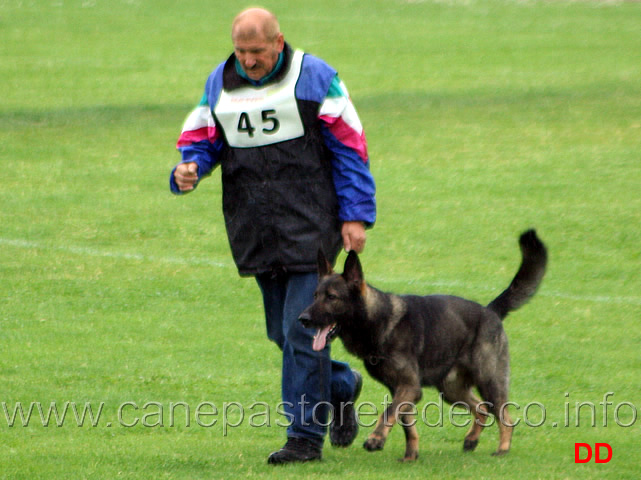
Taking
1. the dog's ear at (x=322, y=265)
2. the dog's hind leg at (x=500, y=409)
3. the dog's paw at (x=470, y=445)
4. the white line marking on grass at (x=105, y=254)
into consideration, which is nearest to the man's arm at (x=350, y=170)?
the dog's ear at (x=322, y=265)

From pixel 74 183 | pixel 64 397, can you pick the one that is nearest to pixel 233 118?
pixel 64 397

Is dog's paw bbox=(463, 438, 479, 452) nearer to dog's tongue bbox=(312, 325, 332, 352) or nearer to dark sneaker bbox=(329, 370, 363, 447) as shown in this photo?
dark sneaker bbox=(329, 370, 363, 447)

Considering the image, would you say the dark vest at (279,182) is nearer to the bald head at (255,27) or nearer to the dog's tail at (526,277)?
the bald head at (255,27)

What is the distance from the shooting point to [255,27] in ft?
20.3

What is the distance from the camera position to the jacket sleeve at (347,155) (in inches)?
250

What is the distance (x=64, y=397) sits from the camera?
8.11 metres

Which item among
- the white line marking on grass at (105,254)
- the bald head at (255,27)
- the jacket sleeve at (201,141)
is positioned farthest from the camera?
the white line marking on grass at (105,254)

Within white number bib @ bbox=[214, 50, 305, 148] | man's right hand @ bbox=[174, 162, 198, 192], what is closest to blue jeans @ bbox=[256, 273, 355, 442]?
man's right hand @ bbox=[174, 162, 198, 192]

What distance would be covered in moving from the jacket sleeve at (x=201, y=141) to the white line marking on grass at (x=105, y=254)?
5.82 m

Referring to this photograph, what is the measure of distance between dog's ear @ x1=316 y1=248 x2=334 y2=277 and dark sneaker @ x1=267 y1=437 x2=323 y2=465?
89 cm

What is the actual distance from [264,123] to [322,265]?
79 centimetres

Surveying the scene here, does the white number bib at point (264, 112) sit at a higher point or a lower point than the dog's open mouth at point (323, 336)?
higher

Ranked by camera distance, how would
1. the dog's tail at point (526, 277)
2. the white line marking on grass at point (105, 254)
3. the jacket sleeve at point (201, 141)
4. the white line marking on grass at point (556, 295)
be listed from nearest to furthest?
the jacket sleeve at point (201, 141) < the dog's tail at point (526, 277) < the white line marking on grass at point (556, 295) < the white line marking on grass at point (105, 254)

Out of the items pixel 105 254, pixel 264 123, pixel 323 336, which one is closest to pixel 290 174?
pixel 264 123
